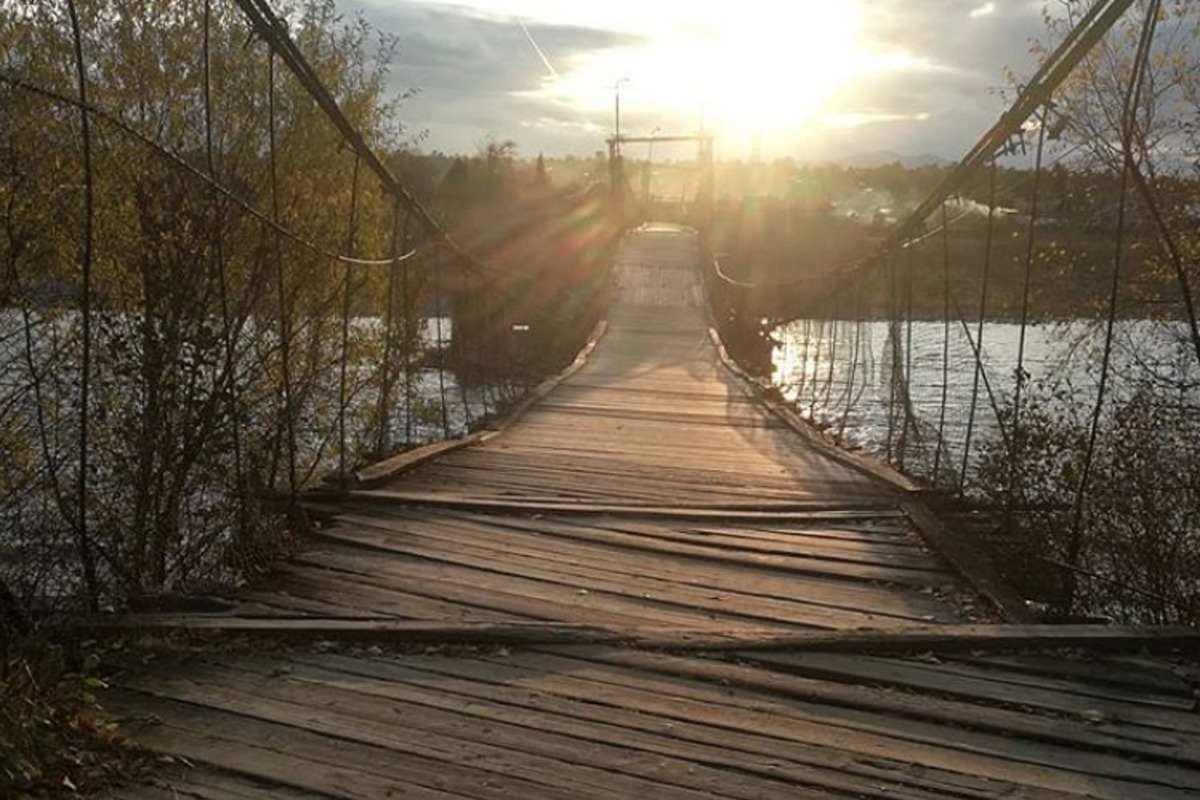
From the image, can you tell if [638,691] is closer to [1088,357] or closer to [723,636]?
[723,636]

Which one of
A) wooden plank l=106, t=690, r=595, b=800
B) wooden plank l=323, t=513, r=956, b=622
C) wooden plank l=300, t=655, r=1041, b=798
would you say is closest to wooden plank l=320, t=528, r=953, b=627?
wooden plank l=323, t=513, r=956, b=622

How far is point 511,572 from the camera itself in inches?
138

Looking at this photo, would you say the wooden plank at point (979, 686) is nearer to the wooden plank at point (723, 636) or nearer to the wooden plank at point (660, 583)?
the wooden plank at point (723, 636)

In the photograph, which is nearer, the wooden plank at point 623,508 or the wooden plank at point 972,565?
the wooden plank at point 972,565

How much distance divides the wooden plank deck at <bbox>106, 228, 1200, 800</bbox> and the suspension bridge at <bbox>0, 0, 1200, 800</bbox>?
10 millimetres

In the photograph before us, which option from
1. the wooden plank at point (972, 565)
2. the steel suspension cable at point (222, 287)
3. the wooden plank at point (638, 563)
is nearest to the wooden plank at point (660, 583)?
the wooden plank at point (638, 563)

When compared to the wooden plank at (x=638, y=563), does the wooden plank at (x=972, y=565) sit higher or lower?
higher

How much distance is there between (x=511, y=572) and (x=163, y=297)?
132 inches

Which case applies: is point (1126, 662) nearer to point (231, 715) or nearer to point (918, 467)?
point (231, 715)

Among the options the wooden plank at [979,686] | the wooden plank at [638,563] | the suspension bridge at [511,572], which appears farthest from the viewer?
the wooden plank at [638,563]

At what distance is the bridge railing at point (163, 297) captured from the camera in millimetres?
4906

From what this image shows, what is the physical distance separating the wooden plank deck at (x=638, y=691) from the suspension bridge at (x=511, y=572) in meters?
0.01

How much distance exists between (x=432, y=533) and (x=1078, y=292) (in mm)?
7035

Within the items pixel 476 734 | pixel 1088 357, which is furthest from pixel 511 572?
pixel 1088 357
